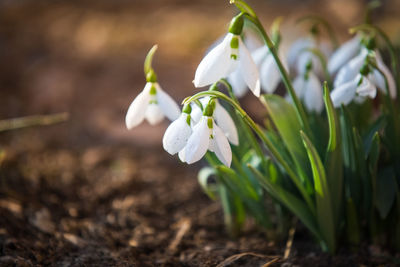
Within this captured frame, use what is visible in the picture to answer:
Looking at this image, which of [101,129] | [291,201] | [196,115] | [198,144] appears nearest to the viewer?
[198,144]

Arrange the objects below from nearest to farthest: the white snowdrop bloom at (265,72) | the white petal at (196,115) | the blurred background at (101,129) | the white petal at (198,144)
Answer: the white petal at (198,144) < the white petal at (196,115) < the white snowdrop bloom at (265,72) < the blurred background at (101,129)

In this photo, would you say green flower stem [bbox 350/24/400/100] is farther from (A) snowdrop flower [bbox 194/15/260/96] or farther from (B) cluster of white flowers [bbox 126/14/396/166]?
(A) snowdrop flower [bbox 194/15/260/96]

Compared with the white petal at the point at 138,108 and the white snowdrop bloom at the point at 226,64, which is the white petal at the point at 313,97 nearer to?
the white snowdrop bloom at the point at 226,64

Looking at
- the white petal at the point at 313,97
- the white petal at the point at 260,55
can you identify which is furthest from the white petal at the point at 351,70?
the white petal at the point at 260,55

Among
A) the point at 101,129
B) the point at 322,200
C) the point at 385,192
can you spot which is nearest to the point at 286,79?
the point at 322,200

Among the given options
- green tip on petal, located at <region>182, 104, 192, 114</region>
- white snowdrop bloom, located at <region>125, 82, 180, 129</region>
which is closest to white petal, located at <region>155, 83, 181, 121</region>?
white snowdrop bloom, located at <region>125, 82, 180, 129</region>

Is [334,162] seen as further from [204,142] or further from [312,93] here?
[204,142]

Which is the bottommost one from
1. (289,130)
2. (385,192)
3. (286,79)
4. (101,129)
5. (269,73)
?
(385,192)
